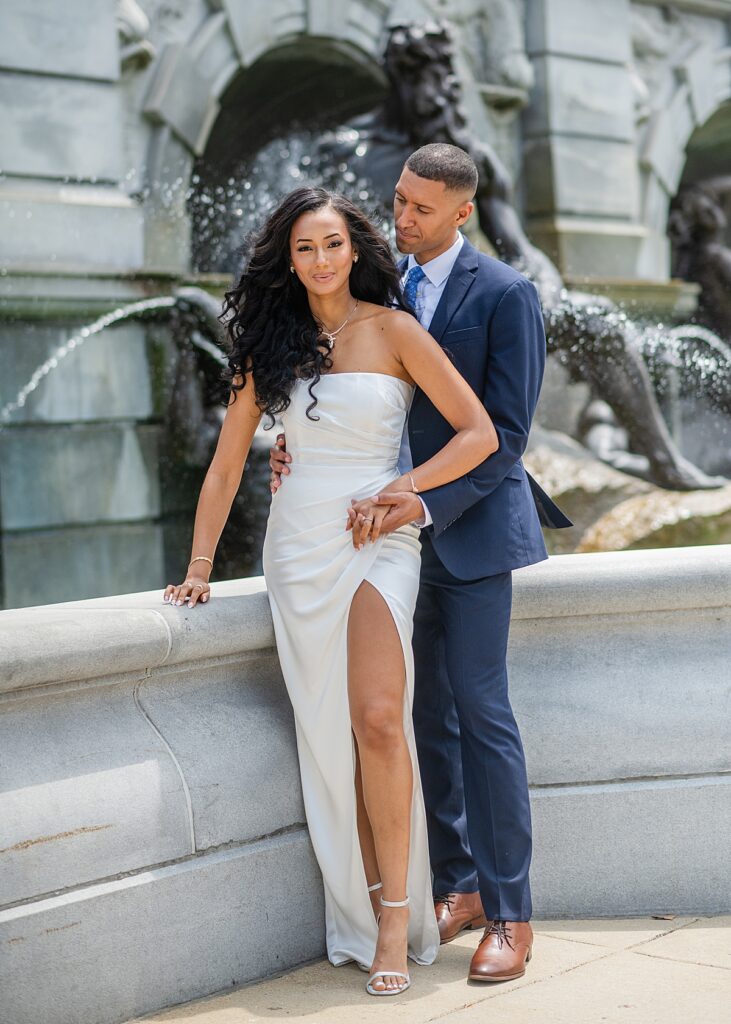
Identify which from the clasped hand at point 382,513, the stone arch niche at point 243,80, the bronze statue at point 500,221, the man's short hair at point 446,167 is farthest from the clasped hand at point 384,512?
the stone arch niche at point 243,80

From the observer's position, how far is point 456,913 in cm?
331

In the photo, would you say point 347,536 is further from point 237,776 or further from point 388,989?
point 388,989

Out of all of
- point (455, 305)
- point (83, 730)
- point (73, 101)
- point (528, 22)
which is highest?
point (528, 22)

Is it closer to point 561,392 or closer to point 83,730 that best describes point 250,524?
point 561,392

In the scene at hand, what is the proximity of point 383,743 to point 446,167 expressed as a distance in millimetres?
1300

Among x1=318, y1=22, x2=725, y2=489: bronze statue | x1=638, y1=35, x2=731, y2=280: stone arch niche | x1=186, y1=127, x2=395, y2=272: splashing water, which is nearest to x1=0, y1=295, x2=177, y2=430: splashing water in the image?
x1=186, y1=127, x2=395, y2=272: splashing water

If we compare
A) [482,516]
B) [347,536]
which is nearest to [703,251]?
[482,516]

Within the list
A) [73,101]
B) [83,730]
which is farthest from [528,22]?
[83,730]

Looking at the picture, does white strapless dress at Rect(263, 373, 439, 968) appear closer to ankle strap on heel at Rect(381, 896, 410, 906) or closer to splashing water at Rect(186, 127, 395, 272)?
ankle strap on heel at Rect(381, 896, 410, 906)

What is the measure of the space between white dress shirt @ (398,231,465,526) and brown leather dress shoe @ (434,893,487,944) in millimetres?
1059

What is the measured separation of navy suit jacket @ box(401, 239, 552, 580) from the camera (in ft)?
10.00

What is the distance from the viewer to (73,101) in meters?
8.99

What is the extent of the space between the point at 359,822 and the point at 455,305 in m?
1.23

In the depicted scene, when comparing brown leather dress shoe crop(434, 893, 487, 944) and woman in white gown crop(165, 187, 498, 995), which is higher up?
woman in white gown crop(165, 187, 498, 995)
